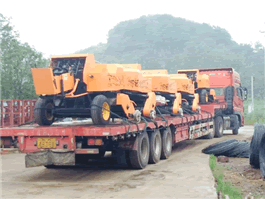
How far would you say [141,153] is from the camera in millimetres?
11234

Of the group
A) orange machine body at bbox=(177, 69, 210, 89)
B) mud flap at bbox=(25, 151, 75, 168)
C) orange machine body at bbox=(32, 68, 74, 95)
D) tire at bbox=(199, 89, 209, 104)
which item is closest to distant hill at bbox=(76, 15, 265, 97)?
tire at bbox=(199, 89, 209, 104)

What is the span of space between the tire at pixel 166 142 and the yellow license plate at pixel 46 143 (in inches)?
181

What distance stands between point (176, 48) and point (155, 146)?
73745mm

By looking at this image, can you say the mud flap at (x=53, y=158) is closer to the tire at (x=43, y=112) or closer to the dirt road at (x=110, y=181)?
the dirt road at (x=110, y=181)

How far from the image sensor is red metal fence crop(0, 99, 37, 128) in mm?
16094

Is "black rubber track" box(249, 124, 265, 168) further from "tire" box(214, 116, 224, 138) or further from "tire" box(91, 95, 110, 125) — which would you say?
"tire" box(214, 116, 224, 138)

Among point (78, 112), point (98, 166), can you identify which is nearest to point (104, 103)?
point (78, 112)

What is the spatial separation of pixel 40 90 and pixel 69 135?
148cm

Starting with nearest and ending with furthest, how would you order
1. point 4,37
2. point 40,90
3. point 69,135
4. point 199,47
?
point 69,135 → point 40,90 → point 4,37 → point 199,47

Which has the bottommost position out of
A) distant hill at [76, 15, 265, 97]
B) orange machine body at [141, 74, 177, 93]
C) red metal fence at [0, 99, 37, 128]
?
red metal fence at [0, 99, 37, 128]

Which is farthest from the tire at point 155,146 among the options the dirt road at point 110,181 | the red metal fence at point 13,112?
the red metal fence at point 13,112

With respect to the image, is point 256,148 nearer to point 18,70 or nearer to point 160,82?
point 160,82

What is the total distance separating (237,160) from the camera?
1317cm

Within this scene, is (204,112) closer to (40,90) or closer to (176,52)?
(40,90)
